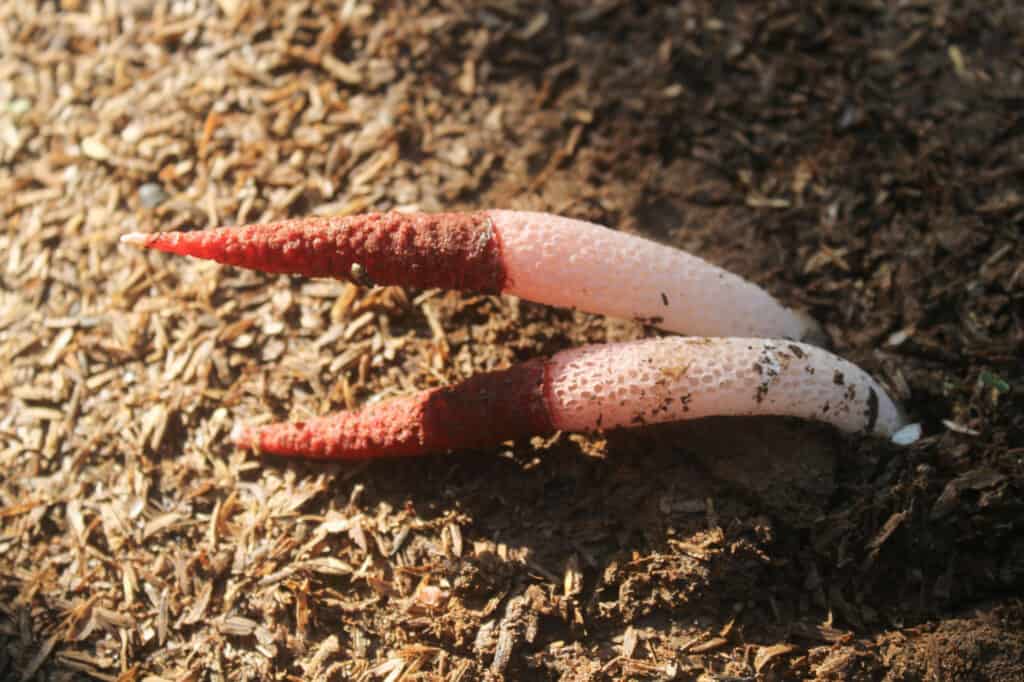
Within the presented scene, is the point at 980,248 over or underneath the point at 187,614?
over

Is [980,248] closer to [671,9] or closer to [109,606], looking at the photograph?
[671,9]

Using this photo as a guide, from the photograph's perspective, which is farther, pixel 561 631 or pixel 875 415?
pixel 875 415

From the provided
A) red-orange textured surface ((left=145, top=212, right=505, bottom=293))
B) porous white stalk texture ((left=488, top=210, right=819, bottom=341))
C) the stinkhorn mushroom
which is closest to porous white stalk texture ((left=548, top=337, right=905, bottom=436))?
the stinkhorn mushroom

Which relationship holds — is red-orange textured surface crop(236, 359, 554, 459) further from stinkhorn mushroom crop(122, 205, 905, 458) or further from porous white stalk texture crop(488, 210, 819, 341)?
porous white stalk texture crop(488, 210, 819, 341)

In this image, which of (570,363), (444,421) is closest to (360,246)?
(444,421)

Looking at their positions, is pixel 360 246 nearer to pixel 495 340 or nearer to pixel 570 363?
pixel 570 363

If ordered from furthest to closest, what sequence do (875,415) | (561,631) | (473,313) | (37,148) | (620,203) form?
(37,148)
(620,203)
(473,313)
(875,415)
(561,631)

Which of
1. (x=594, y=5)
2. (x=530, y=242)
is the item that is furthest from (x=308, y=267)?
(x=594, y=5)

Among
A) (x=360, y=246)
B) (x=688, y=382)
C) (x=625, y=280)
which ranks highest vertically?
(x=360, y=246)
